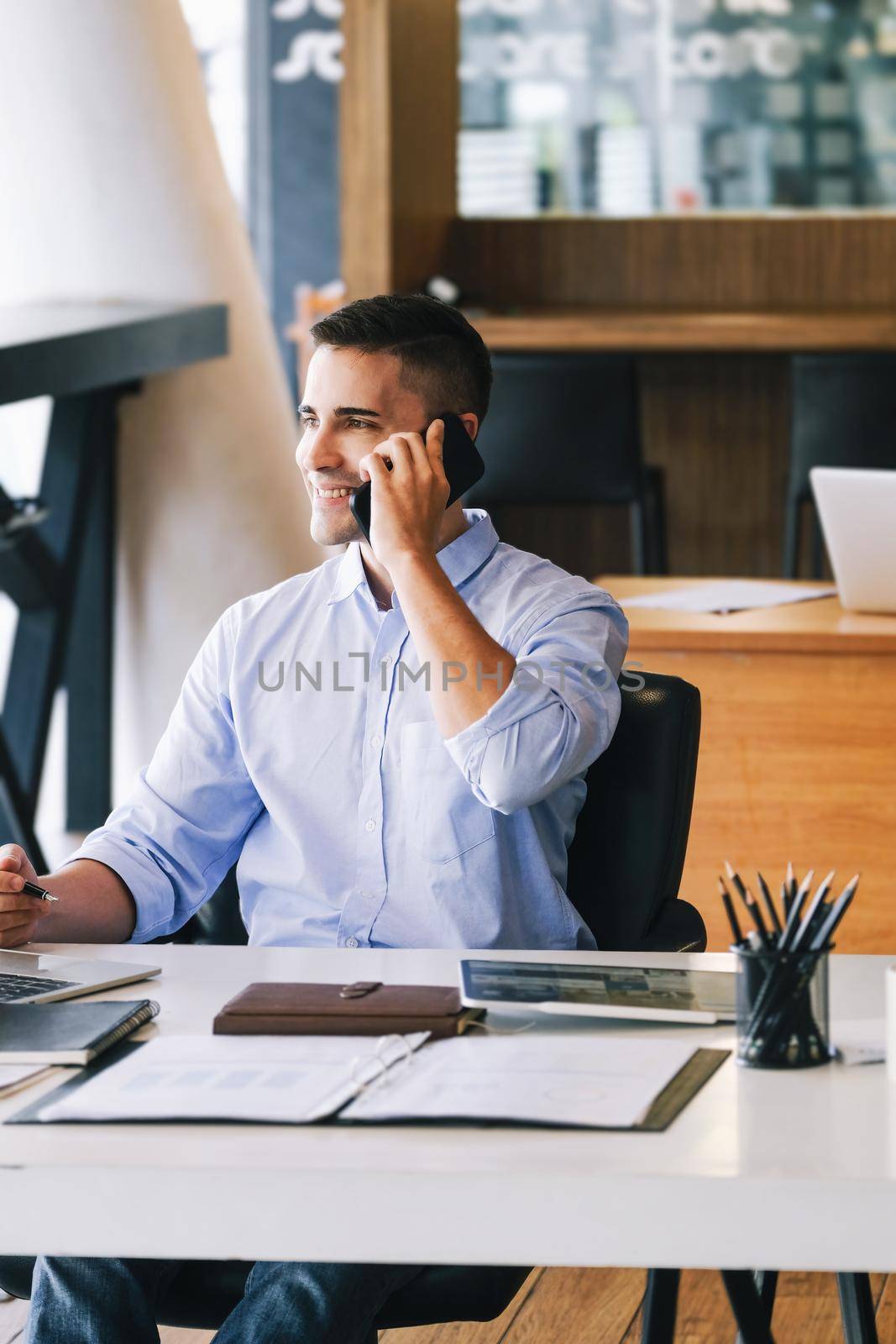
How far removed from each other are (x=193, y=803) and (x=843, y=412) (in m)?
2.75

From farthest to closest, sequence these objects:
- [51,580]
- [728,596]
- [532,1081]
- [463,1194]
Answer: [51,580], [728,596], [532,1081], [463,1194]

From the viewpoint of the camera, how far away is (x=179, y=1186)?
2.96 ft

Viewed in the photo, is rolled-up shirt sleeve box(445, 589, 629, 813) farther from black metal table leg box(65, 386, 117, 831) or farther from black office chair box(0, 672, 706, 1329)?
black metal table leg box(65, 386, 117, 831)

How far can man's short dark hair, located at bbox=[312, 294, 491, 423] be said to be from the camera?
5.72ft

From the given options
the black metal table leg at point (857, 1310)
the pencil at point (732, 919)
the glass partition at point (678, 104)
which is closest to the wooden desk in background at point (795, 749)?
the black metal table leg at point (857, 1310)

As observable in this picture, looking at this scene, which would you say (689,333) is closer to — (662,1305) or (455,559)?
(455,559)

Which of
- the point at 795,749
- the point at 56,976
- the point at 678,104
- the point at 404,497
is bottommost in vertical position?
the point at 795,749

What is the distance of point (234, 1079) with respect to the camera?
104 centimetres

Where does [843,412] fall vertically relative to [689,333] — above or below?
below

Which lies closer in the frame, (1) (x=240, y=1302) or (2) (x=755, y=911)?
(2) (x=755, y=911)

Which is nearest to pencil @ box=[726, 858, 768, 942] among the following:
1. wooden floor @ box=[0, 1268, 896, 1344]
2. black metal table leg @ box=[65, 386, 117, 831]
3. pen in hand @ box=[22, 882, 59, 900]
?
pen in hand @ box=[22, 882, 59, 900]

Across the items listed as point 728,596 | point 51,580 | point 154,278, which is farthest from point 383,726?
point 154,278

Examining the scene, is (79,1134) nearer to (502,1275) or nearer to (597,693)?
(502,1275)

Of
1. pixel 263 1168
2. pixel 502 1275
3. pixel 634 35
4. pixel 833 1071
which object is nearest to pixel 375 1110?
pixel 263 1168
